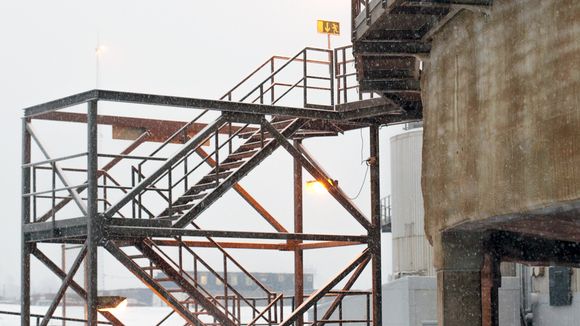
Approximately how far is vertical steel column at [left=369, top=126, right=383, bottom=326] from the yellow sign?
9.70ft

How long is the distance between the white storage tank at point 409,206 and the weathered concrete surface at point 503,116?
90.5ft

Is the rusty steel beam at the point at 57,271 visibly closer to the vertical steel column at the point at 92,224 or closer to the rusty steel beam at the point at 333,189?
the vertical steel column at the point at 92,224

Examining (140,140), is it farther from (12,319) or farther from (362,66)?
(12,319)

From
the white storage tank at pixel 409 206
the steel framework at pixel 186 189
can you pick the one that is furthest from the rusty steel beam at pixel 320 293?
the white storage tank at pixel 409 206


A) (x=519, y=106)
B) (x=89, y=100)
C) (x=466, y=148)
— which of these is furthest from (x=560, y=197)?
(x=89, y=100)

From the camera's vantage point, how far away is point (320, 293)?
25734mm

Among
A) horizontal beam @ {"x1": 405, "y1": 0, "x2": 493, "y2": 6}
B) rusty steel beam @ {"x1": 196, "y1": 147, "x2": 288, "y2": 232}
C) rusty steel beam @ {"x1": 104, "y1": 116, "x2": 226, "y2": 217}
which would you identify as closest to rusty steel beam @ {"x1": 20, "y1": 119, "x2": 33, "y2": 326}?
rusty steel beam @ {"x1": 104, "y1": 116, "x2": 226, "y2": 217}

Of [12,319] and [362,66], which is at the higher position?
[362,66]

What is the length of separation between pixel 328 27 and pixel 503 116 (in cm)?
1465

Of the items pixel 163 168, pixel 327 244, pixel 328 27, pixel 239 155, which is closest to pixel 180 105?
pixel 163 168

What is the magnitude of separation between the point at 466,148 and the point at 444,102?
1352 millimetres

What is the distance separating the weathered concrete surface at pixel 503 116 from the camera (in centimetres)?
1285

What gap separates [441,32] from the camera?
1736 centimetres

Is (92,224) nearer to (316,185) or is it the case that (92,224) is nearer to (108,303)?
(108,303)
